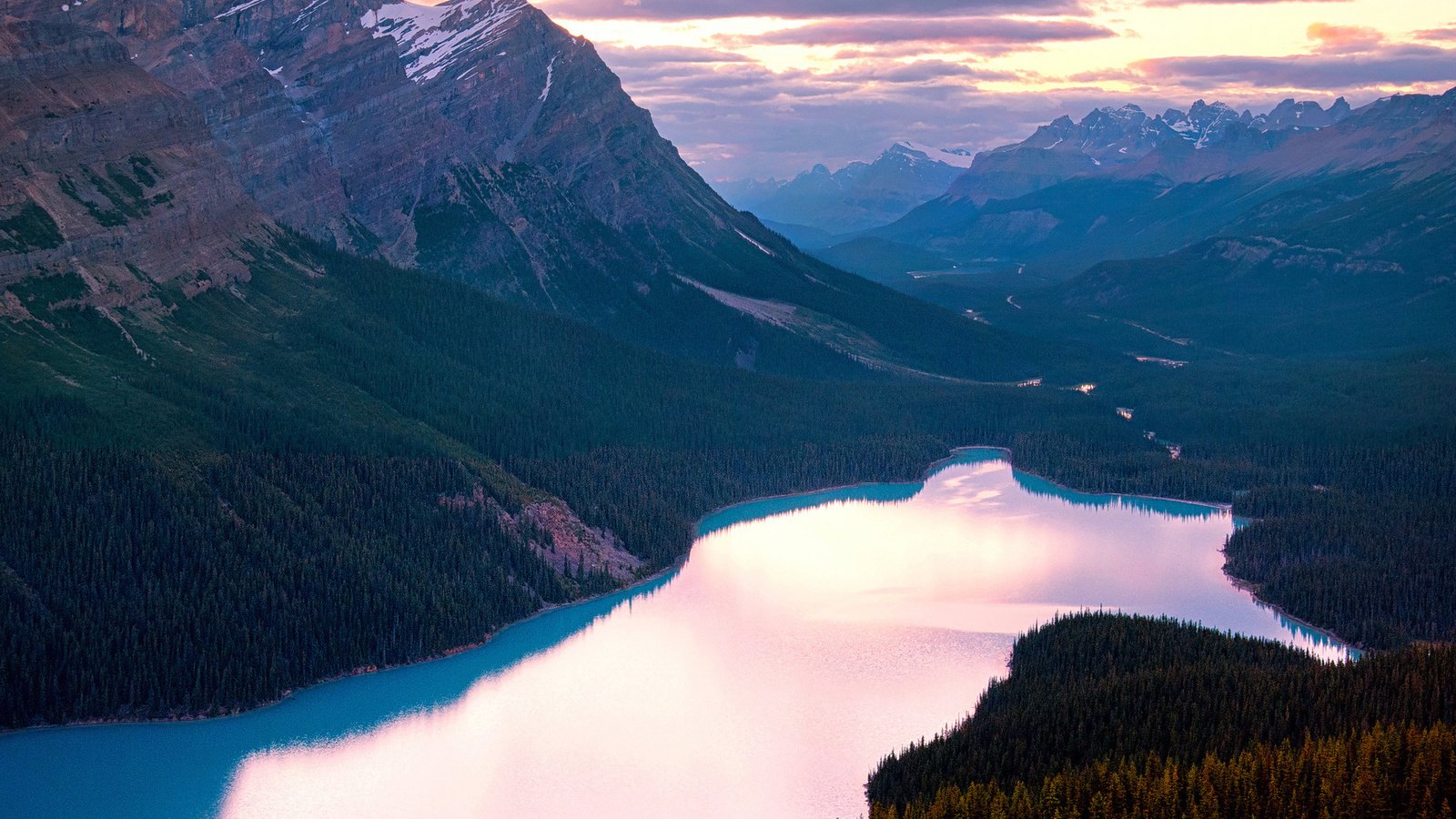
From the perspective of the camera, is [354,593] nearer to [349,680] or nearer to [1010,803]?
[349,680]

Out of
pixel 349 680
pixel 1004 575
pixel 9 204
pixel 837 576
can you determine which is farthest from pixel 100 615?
pixel 1004 575

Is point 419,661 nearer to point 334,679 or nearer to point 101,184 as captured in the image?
point 334,679

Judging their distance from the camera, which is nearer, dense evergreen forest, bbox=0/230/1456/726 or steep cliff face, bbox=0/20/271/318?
dense evergreen forest, bbox=0/230/1456/726

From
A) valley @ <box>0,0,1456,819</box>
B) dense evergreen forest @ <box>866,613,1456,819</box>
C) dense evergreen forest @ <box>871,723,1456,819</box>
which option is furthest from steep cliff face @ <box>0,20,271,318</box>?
dense evergreen forest @ <box>871,723,1456,819</box>

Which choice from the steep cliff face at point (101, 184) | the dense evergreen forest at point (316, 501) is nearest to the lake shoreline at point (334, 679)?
the dense evergreen forest at point (316, 501)

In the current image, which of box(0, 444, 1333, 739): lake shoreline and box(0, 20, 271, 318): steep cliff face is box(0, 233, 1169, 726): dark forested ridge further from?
box(0, 20, 271, 318): steep cliff face

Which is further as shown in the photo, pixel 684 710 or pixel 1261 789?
pixel 684 710

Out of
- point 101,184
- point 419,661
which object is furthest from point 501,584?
point 101,184
